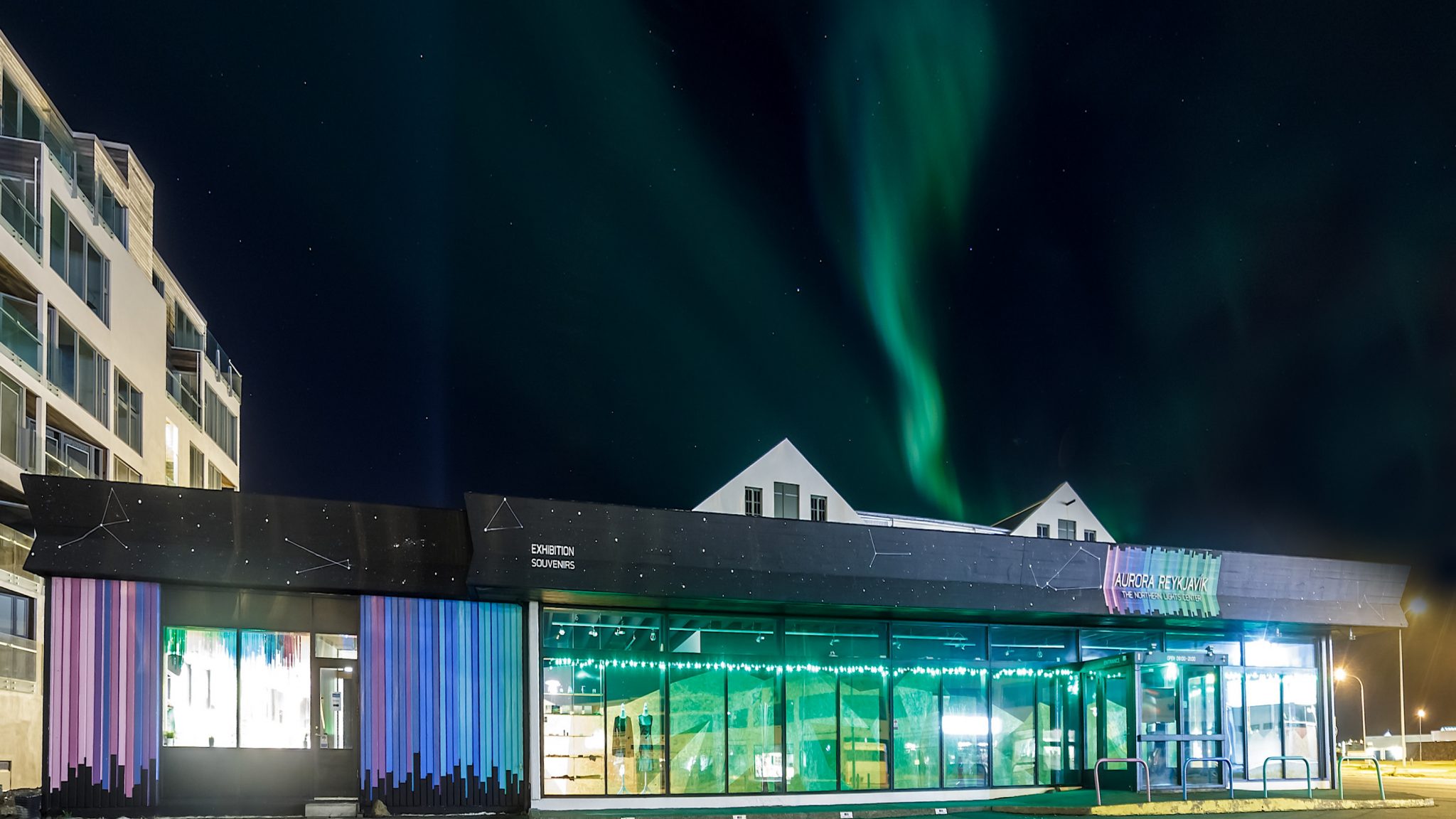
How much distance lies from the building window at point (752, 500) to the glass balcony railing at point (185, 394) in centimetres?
2326

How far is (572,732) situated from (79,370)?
23536mm

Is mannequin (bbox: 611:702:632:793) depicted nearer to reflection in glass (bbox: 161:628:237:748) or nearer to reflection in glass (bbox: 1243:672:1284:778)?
reflection in glass (bbox: 161:628:237:748)

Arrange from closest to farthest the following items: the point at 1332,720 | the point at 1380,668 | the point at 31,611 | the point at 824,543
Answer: the point at 824,543 < the point at 1332,720 < the point at 31,611 < the point at 1380,668

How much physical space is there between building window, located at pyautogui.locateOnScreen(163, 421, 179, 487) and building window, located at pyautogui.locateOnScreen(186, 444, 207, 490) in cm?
196

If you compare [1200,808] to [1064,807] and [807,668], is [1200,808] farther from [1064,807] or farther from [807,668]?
[807,668]

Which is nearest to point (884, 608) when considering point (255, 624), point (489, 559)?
point (489, 559)

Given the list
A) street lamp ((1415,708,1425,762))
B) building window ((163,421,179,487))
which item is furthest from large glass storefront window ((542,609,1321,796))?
street lamp ((1415,708,1425,762))

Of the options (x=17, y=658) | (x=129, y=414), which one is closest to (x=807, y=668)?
(x=17, y=658)

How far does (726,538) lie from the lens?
61.7 feet

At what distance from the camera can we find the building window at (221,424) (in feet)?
173

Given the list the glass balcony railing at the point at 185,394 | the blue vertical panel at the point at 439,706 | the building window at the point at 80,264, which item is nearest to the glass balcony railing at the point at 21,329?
the building window at the point at 80,264

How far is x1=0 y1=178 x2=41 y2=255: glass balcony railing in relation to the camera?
30422 mm

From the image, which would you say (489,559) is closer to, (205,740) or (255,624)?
(255,624)

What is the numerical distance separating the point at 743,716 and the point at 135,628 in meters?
9.12
